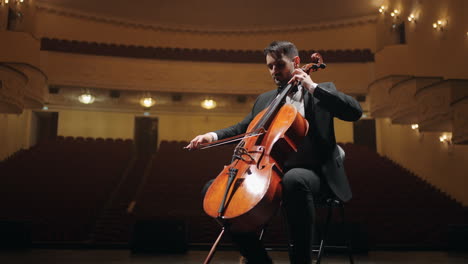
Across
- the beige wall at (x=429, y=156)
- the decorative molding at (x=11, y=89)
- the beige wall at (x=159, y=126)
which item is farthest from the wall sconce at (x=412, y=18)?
the decorative molding at (x=11, y=89)

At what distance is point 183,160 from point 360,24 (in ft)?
27.2

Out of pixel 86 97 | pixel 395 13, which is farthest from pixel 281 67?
pixel 395 13

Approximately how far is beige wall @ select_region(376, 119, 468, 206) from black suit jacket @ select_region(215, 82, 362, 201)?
8.11 m

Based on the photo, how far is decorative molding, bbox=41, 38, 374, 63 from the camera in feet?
37.5

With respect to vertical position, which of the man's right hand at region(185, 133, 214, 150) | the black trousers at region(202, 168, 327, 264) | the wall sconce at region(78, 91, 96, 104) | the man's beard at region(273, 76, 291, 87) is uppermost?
the wall sconce at region(78, 91, 96, 104)

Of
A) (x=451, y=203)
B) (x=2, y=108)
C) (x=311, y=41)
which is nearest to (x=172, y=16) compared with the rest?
(x=311, y=41)

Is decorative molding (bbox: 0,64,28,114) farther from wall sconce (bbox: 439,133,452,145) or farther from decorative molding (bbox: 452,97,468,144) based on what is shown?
wall sconce (bbox: 439,133,452,145)

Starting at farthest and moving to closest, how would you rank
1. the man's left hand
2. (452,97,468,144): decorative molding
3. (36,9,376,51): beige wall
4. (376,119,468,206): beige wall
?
(36,9,376,51): beige wall → (376,119,468,206): beige wall → (452,97,468,144): decorative molding → the man's left hand

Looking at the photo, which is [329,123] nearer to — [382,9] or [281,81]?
[281,81]

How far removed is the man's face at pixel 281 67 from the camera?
193 centimetres

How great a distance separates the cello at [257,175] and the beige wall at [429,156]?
8.36 m

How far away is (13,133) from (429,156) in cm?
1105

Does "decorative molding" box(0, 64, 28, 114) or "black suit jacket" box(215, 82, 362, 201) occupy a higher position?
"decorative molding" box(0, 64, 28, 114)

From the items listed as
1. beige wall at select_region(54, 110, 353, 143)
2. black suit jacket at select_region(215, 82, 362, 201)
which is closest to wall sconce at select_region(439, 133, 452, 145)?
beige wall at select_region(54, 110, 353, 143)
